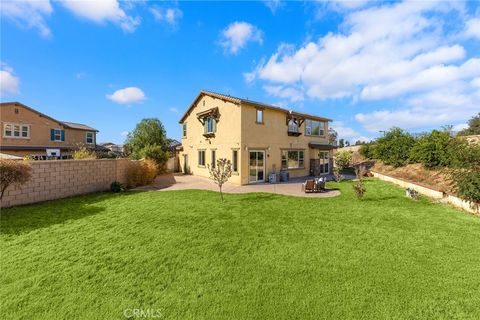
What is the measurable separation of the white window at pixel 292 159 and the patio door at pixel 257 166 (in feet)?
9.12

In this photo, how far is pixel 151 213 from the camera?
905 cm

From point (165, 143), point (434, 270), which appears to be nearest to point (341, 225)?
point (434, 270)

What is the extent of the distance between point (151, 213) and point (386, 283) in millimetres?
8240

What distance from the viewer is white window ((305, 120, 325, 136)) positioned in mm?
22594

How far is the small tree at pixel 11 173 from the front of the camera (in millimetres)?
8477

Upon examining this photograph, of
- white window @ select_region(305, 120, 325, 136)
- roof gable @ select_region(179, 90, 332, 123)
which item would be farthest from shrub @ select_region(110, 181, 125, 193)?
white window @ select_region(305, 120, 325, 136)

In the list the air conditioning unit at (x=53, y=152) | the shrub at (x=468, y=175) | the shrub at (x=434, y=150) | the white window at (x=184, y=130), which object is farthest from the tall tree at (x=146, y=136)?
the shrub at (x=468, y=175)

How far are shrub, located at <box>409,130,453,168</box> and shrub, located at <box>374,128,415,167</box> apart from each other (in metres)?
1.71

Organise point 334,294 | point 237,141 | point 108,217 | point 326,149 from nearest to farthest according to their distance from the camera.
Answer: point 334,294, point 108,217, point 237,141, point 326,149

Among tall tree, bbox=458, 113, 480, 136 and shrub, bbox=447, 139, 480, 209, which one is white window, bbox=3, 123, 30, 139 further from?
tall tree, bbox=458, 113, 480, 136

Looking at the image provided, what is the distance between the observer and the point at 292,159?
20.6 meters

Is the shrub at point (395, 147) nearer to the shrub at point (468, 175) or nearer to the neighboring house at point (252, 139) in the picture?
the neighboring house at point (252, 139)

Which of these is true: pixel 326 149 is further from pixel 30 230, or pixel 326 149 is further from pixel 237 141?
pixel 30 230

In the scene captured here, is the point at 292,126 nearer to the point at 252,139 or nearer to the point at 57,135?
the point at 252,139
